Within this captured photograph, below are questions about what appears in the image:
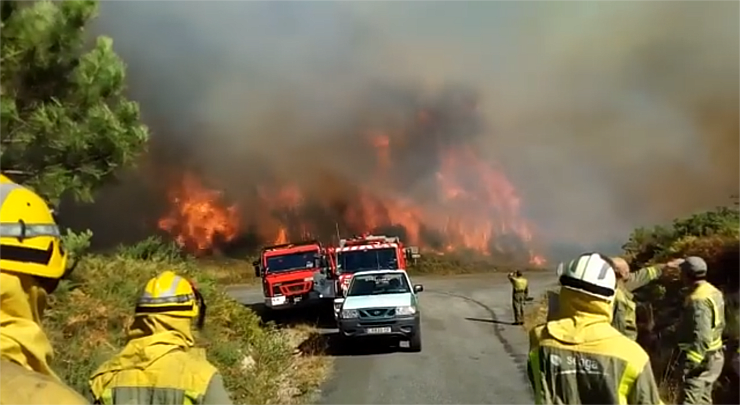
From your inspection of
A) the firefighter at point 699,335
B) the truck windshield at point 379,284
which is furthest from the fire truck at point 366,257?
the firefighter at point 699,335

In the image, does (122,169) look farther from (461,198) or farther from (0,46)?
(461,198)

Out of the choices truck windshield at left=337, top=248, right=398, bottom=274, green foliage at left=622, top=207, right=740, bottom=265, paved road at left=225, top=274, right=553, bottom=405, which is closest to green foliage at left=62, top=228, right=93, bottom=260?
paved road at left=225, top=274, right=553, bottom=405

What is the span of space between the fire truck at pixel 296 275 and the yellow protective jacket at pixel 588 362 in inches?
592

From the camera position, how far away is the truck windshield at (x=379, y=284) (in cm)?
1599

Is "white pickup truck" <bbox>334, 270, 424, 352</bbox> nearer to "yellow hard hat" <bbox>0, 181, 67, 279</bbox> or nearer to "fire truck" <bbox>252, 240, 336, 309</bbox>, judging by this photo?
"fire truck" <bbox>252, 240, 336, 309</bbox>

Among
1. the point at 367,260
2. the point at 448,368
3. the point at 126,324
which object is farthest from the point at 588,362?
the point at 367,260

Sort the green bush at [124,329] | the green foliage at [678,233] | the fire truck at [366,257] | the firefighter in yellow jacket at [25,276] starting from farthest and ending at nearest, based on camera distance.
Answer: the fire truck at [366,257], the green foliage at [678,233], the green bush at [124,329], the firefighter in yellow jacket at [25,276]

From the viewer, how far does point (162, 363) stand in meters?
3.20

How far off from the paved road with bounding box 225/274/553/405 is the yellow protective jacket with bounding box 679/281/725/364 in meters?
3.52

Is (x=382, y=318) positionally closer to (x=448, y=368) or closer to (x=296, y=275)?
(x=448, y=368)

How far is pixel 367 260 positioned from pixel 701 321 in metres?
12.1

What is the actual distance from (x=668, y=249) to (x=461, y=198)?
25.6 metres

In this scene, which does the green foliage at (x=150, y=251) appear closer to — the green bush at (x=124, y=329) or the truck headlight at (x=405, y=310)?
the green bush at (x=124, y=329)

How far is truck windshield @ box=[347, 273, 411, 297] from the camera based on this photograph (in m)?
16.0
